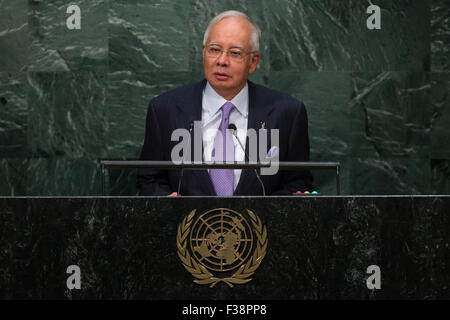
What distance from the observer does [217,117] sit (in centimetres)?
496

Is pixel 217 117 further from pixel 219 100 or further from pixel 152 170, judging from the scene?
pixel 152 170

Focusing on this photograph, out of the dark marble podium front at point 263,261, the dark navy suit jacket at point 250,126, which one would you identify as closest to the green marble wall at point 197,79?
the dark navy suit jacket at point 250,126

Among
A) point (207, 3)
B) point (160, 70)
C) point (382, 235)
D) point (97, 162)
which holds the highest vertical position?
point (207, 3)

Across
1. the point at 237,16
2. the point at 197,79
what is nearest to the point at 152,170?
the point at 237,16

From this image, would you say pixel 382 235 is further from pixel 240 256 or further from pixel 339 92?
pixel 339 92

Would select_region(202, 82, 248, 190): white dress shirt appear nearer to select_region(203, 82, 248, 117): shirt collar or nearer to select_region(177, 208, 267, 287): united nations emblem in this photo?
select_region(203, 82, 248, 117): shirt collar

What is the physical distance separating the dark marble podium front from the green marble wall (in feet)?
9.19

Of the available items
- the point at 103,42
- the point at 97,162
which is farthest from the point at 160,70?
the point at 97,162

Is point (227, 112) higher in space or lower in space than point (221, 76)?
lower

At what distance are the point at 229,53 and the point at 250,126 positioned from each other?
56 centimetres

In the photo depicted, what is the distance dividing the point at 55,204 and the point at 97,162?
2.84 meters

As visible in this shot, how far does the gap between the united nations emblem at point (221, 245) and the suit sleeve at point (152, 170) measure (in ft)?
4.16

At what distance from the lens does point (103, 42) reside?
20.0 feet

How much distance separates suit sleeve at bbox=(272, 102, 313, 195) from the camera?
16.0 ft
